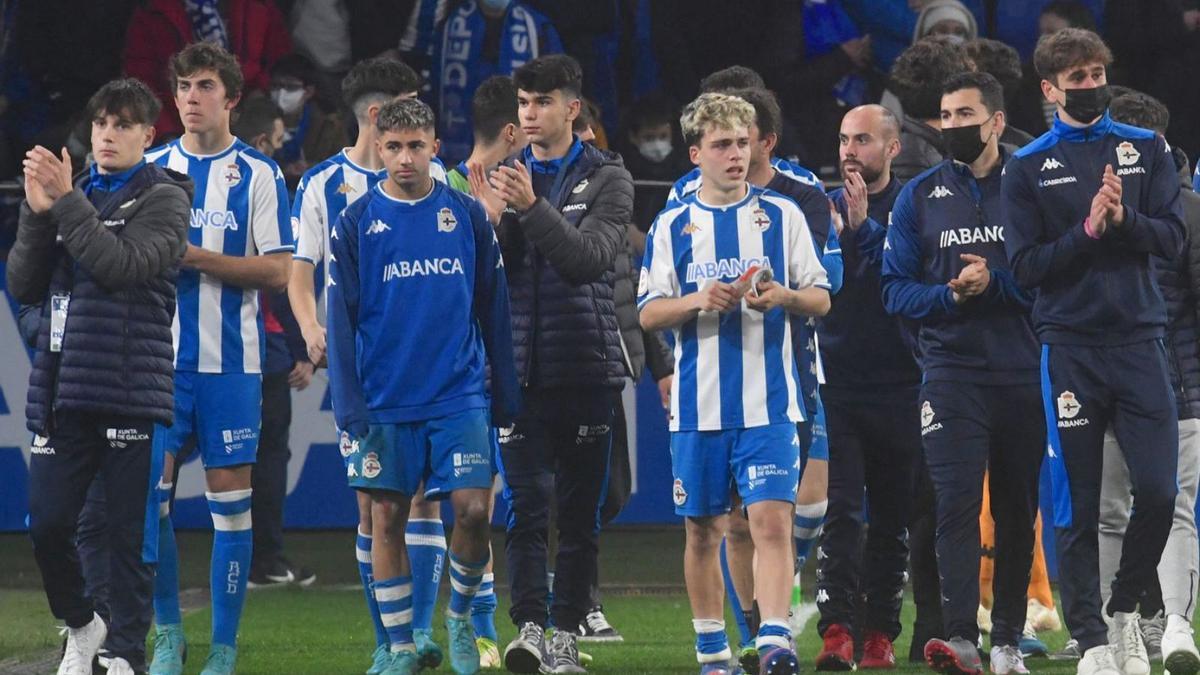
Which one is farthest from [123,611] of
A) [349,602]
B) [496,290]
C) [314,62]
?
[314,62]

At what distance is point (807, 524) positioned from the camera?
8133 millimetres

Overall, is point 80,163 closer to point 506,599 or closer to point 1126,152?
point 506,599

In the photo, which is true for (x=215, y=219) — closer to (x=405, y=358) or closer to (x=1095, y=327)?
(x=405, y=358)

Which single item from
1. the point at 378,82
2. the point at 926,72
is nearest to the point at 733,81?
the point at 926,72

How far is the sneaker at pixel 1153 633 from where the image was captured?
8.09 metres

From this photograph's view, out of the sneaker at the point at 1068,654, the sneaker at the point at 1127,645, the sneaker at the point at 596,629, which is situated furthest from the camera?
the sneaker at the point at 596,629

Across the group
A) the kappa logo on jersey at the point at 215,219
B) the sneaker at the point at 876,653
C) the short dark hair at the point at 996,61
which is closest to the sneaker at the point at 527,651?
the sneaker at the point at 876,653

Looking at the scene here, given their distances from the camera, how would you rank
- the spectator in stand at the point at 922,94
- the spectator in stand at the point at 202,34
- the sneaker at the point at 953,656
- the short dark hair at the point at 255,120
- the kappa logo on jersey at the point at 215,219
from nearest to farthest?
the sneaker at the point at 953,656, the kappa logo on jersey at the point at 215,219, the spectator in stand at the point at 922,94, the short dark hair at the point at 255,120, the spectator in stand at the point at 202,34

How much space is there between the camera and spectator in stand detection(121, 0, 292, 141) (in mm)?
13617

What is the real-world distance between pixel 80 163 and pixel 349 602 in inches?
163

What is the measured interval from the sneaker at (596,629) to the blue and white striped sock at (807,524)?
1.22 m

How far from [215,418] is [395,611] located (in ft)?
3.46

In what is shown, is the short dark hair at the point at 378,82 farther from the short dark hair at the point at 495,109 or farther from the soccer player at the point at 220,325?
the soccer player at the point at 220,325

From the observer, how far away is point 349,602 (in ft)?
34.3
